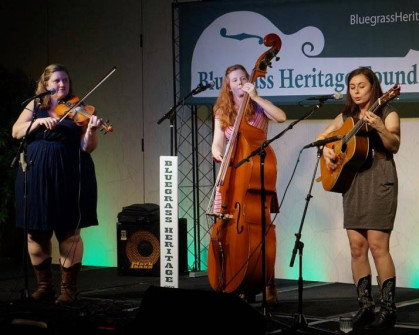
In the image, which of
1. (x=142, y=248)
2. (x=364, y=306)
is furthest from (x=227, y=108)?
(x=142, y=248)

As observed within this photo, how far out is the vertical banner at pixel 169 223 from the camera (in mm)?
6035

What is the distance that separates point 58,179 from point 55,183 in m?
0.03

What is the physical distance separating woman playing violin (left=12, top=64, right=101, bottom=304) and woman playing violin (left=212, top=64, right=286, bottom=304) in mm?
858

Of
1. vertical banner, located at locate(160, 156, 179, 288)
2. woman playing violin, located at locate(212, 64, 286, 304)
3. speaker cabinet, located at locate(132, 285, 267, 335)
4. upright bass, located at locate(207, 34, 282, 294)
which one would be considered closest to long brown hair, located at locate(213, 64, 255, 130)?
woman playing violin, located at locate(212, 64, 286, 304)

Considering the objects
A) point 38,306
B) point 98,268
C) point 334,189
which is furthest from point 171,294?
point 98,268

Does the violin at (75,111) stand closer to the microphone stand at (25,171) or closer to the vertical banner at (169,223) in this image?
the microphone stand at (25,171)

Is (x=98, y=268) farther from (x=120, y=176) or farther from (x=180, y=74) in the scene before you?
(x=180, y=74)

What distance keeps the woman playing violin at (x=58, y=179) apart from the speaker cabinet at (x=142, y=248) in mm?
1579

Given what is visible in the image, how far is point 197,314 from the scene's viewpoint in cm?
392

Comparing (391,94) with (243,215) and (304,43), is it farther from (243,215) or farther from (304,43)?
(304,43)

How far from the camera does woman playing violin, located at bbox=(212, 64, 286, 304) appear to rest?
6.00 metres

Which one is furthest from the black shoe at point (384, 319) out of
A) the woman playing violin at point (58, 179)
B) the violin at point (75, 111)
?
the violin at point (75, 111)

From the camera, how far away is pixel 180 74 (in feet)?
24.6

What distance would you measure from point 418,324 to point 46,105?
286 cm
